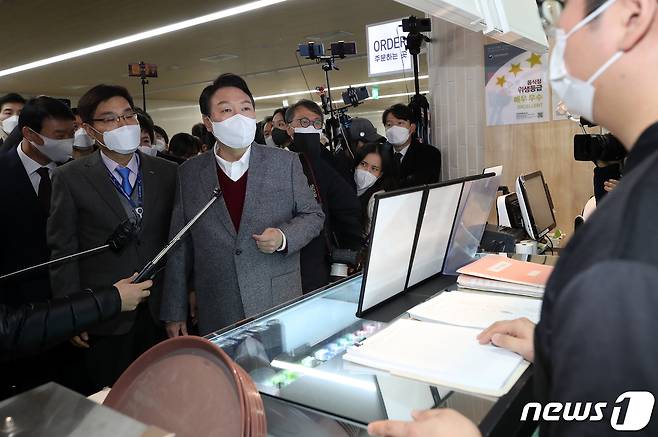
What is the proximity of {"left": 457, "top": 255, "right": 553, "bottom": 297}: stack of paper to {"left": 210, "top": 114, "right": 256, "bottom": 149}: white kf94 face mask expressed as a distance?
99 centimetres

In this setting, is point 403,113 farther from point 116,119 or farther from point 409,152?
point 116,119

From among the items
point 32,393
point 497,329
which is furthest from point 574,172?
point 32,393

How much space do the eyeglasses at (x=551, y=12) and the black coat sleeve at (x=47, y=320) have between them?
3.75ft

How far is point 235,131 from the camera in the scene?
1.99 meters

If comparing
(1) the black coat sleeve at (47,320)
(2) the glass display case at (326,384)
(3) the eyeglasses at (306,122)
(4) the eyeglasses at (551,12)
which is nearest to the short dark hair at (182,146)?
(3) the eyeglasses at (306,122)

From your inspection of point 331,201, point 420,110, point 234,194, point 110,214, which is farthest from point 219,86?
point 420,110

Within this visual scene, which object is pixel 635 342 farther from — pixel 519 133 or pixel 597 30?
pixel 519 133

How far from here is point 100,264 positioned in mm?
2061

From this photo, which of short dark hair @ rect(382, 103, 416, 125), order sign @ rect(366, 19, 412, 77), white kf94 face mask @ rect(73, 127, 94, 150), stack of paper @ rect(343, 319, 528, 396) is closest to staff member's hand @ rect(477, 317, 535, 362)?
stack of paper @ rect(343, 319, 528, 396)

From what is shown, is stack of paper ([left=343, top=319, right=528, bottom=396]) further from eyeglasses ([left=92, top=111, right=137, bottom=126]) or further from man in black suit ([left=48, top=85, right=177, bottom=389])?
eyeglasses ([left=92, top=111, right=137, bottom=126])

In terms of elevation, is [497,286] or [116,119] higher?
[116,119]

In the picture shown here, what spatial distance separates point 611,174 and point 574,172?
4.15 feet

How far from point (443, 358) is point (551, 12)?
61cm

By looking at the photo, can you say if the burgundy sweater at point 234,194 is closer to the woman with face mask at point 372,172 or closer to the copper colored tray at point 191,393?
the copper colored tray at point 191,393
